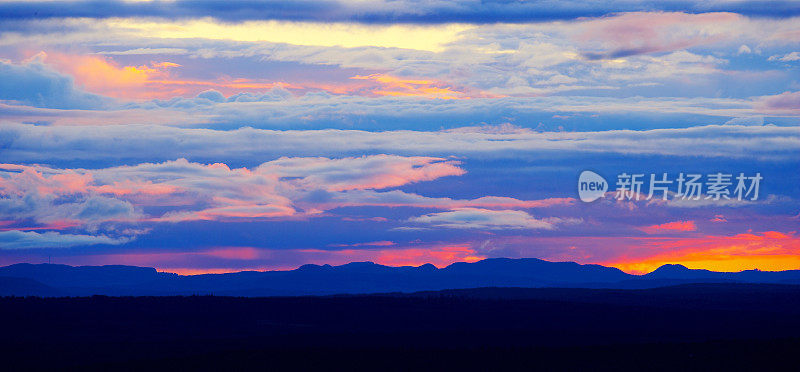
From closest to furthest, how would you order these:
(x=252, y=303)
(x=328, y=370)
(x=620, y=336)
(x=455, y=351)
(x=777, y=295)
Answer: (x=328, y=370), (x=455, y=351), (x=620, y=336), (x=252, y=303), (x=777, y=295)

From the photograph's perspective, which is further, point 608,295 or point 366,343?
point 608,295

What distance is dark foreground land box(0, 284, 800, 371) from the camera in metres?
70.3

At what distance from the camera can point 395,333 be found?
97812 millimetres

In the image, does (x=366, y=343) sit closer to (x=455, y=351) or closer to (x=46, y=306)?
(x=455, y=351)

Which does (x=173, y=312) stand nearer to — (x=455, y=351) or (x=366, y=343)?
(x=366, y=343)

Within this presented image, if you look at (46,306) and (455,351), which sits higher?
(46,306)

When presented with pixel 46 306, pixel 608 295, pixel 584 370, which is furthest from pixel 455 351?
pixel 608 295

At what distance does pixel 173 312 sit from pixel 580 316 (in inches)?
1739

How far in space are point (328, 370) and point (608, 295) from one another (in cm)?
10733

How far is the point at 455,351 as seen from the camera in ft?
249

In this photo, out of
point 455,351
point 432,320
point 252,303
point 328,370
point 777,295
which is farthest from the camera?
point 777,295

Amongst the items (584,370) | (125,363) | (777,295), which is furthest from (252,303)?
(777,295)

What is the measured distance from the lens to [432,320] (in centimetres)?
11400

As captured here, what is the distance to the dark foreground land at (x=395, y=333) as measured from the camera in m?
70.3
